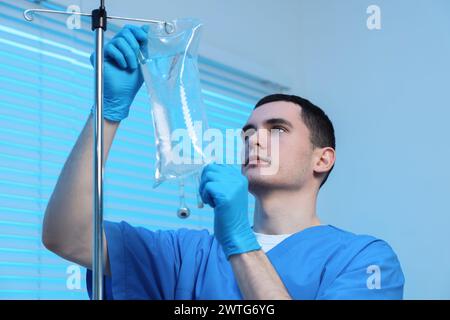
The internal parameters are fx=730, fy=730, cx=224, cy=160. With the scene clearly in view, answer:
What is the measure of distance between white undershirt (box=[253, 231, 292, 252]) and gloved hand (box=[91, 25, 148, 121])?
1.34 ft

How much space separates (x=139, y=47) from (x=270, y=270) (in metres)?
0.48

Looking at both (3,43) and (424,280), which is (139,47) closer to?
(3,43)

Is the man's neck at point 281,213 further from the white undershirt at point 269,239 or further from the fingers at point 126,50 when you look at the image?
the fingers at point 126,50

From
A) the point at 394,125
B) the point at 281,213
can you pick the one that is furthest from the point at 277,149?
the point at 394,125

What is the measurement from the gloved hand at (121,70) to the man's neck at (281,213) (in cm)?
39

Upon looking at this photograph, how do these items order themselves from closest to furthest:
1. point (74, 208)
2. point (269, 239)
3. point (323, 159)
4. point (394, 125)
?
point (74, 208) < point (269, 239) < point (323, 159) < point (394, 125)

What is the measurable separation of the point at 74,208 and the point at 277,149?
0.48 meters

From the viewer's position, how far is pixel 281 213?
1593mm

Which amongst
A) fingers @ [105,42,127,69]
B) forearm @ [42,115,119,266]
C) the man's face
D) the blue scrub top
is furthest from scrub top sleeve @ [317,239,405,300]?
fingers @ [105,42,127,69]

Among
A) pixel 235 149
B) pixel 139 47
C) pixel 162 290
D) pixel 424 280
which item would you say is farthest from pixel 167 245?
pixel 424 280

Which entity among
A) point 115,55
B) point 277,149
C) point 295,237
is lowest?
point 295,237

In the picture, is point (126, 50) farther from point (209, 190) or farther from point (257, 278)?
point (257, 278)

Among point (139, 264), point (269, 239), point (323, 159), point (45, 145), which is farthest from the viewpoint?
point (45, 145)

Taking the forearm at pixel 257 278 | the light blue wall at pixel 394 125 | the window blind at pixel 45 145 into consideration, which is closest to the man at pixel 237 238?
the forearm at pixel 257 278
